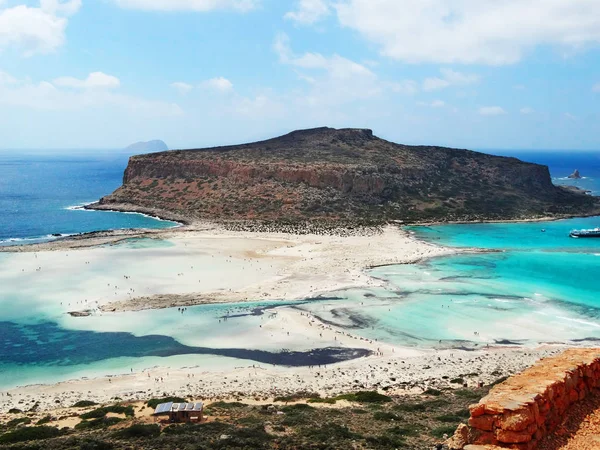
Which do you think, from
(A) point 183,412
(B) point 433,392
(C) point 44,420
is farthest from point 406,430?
(C) point 44,420

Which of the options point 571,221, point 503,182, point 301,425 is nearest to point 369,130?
point 503,182

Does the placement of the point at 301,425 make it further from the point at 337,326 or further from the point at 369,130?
the point at 369,130

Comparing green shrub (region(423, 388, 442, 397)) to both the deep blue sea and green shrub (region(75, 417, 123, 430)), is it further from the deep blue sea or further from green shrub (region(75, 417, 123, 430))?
the deep blue sea

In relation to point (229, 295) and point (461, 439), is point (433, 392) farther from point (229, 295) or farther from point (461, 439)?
point (229, 295)

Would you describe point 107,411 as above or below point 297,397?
above

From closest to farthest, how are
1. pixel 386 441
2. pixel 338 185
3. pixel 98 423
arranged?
pixel 386 441
pixel 98 423
pixel 338 185

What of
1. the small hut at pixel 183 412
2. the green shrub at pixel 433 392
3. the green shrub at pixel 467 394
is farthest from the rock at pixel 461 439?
the green shrub at pixel 433 392
